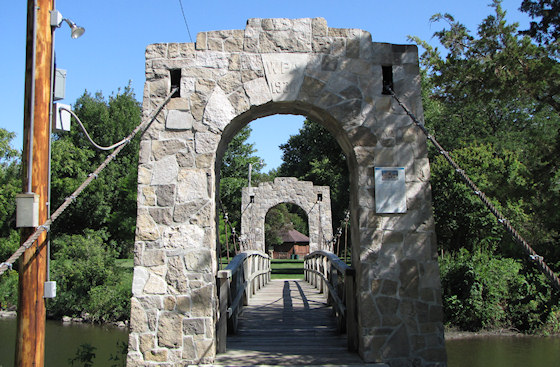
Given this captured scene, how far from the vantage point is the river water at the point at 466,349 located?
9273 millimetres

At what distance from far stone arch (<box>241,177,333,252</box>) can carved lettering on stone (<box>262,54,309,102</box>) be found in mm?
12749

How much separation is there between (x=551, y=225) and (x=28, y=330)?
31.0 feet

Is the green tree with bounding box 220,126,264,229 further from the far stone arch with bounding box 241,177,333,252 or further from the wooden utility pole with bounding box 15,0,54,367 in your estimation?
the wooden utility pole with bounding box 15,0,54,367

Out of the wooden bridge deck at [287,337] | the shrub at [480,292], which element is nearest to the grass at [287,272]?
the shrub at [480,292]

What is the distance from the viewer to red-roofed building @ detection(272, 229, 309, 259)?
4538 centimetres

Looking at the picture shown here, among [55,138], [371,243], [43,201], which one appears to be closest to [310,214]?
[371,243]

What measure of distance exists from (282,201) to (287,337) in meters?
12.4

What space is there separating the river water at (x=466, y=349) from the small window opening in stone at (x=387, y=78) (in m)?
6.30

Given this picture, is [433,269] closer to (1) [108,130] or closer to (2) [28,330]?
(2) [28,330]

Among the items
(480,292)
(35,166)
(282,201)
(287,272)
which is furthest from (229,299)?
(287,272)

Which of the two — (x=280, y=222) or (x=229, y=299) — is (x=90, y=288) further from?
(x=280, y=222)

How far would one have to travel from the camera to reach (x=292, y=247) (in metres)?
46.2

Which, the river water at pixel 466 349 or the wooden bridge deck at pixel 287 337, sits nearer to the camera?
the wooden bridge deck at pixel 287 337

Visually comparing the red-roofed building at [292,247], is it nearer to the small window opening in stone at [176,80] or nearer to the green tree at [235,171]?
the green tree at [235,171]
